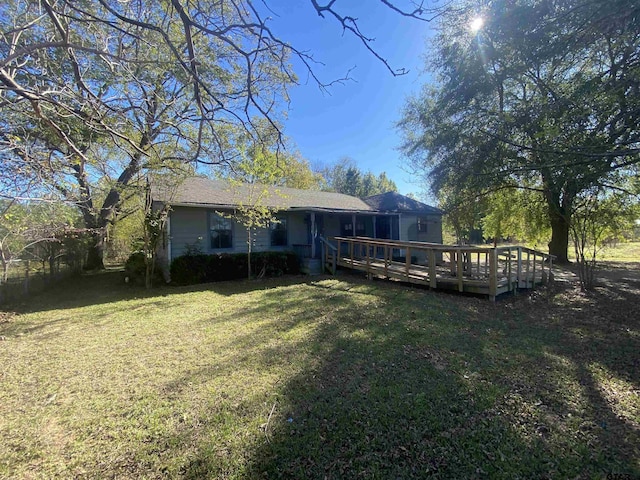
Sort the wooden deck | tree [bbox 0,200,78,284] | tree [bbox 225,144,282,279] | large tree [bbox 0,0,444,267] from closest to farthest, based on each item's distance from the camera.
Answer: large tree [bbox 0,0,444,267] → tree [bbox 0,200,78,284] → the wooden deck → tree [bbox 225,144,282,279]

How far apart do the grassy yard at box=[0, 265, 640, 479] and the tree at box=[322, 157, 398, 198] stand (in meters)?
35.4

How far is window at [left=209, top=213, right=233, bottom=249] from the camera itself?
10781 millimetres

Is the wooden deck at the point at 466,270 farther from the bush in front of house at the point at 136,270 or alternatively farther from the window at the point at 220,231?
the bush in front of house at the point at 136,270

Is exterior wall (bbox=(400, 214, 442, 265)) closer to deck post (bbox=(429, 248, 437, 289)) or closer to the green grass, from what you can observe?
deck post (bbox=(429, 248, 437, 289))

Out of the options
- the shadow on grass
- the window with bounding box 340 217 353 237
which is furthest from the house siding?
the shadow on grass

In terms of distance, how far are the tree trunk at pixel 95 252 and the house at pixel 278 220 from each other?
2.60m

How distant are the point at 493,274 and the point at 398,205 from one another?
851 centimetres

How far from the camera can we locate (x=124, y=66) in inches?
125

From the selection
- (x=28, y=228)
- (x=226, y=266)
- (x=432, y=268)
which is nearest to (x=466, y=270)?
(x=432, y=268)

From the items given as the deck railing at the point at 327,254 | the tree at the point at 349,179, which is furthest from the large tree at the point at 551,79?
the tree at the point at 349,179

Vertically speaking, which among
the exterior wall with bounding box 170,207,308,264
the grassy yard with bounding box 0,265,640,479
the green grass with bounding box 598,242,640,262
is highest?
the exterior wall with bounding box 170,207,308,264

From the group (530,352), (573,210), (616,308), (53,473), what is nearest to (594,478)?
(530,352)

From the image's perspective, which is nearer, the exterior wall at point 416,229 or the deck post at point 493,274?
the deck post at point 493,274

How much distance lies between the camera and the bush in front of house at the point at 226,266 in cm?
955
